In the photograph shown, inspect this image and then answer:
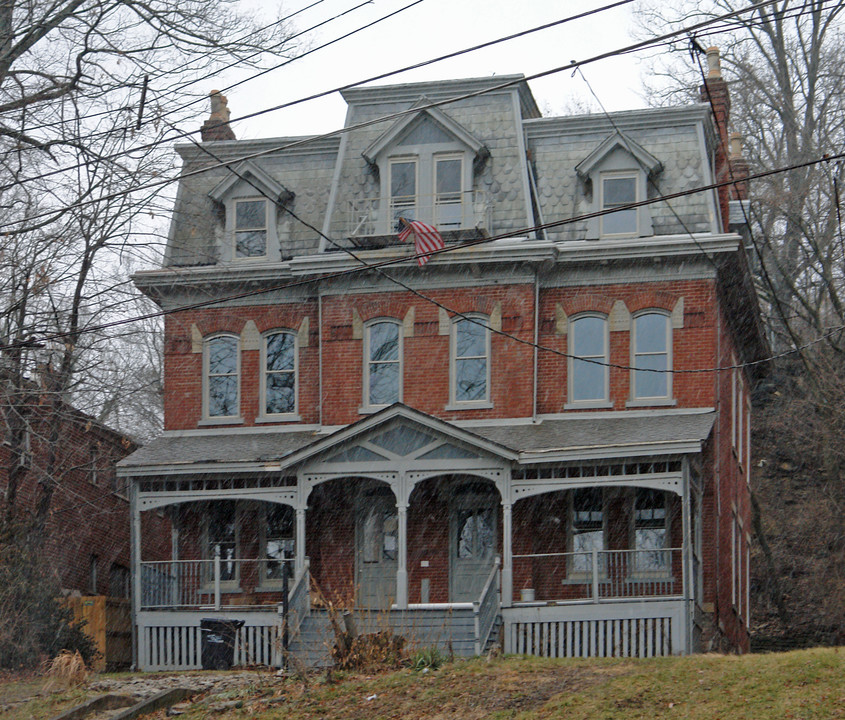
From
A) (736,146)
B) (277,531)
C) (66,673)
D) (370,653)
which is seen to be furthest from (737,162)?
(66,673)

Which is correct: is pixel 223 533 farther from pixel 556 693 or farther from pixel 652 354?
pixel 556 693

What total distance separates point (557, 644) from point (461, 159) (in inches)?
378

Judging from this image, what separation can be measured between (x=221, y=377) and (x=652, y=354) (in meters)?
8.55

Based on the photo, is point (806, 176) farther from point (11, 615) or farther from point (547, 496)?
point (11, 615)

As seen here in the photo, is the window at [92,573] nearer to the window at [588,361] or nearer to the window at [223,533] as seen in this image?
the window at [223,533]

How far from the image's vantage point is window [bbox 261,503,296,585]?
2689 cm

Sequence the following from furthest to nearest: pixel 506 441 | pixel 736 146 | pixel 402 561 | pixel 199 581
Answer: pixel 736 146 → pixel 199 581 → pixel 506 441 → pixel 402 561

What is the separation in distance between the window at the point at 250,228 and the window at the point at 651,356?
7763 millimetres

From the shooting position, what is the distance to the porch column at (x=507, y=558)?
23.3 m

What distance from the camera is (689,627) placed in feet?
73.8

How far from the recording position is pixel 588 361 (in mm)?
26109

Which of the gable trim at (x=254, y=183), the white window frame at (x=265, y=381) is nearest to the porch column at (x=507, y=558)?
the white window frame at (x=265, y=381)

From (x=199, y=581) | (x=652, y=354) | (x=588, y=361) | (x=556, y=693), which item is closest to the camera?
(x=556, y=693)

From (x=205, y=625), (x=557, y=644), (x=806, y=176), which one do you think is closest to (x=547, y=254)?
(x=557, y=644)
